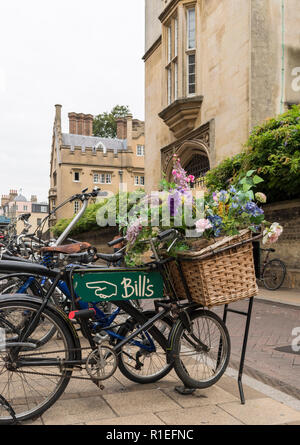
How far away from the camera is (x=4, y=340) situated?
3.00 m

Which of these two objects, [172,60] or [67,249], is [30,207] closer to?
[172,60]

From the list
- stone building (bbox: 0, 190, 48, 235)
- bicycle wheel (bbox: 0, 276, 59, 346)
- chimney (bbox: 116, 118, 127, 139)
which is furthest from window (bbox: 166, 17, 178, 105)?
stone building (bbox: 0, 190, 48, 235)

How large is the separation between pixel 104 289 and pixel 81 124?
55.1m

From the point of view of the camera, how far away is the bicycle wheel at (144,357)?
3480mm

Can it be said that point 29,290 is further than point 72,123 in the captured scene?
No

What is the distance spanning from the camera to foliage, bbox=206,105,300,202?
378 inches

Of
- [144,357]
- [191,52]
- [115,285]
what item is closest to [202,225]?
[115,285]

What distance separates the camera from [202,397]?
338 centimetres

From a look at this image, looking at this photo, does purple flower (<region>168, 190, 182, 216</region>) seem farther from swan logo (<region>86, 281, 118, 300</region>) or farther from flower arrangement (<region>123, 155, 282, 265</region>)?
swan logo (<region>86, 281, 118, 300</region>)

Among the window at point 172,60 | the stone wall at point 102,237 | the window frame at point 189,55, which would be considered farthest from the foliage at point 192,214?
the stone wall at point 102,237

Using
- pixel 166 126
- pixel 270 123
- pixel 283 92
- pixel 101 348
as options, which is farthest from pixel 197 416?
pixel 166 126

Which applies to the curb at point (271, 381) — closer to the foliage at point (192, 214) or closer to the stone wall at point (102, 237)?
the foliage at point (192, 214)

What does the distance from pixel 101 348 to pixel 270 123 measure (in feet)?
28.1
